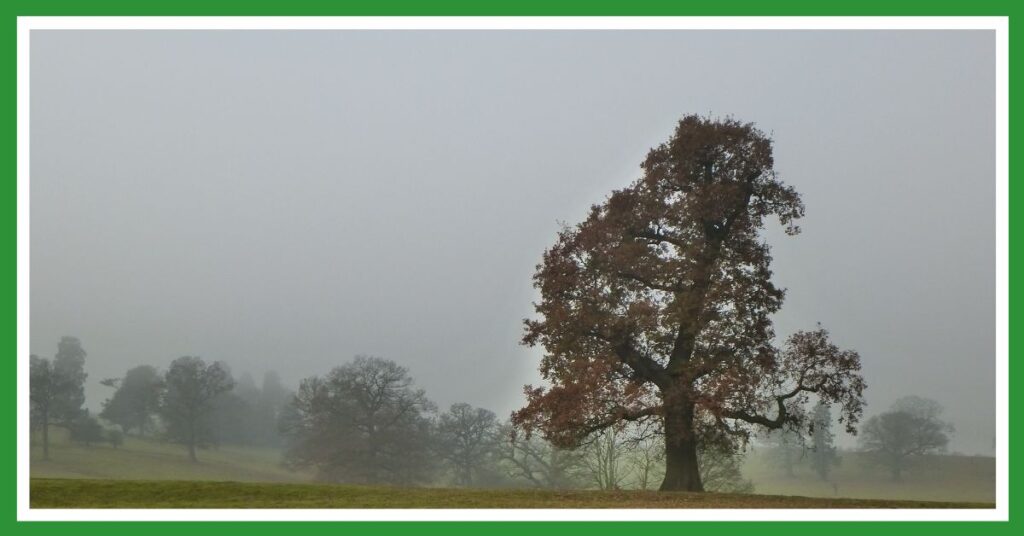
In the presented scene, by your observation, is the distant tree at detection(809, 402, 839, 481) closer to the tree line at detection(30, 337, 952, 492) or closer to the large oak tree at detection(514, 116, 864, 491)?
the tree line at detection(30, 337, 952, 492)

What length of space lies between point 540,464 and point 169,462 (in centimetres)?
1396

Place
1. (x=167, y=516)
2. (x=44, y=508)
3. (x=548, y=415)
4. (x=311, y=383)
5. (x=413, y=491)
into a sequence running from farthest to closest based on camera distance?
(x=311, y=383), (x=548, y=415), (x=413, y=491), (x=44, y=508), (x=167, y=516)

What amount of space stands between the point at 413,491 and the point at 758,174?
10.6 metres

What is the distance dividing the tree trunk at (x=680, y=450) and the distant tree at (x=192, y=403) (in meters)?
19.0

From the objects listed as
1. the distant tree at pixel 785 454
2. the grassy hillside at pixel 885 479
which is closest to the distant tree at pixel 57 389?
the grassy hillside at pixel 885 479

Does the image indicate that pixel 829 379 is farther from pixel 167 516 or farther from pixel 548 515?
pixel 167 516

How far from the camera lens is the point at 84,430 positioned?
3219 cm

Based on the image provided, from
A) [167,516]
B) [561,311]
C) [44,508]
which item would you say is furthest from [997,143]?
[44,508]

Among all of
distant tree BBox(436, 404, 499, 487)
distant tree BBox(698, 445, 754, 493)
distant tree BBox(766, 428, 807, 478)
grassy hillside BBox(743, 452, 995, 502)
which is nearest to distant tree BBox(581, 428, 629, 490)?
distant tree BBox(698, 445, 754, 493)

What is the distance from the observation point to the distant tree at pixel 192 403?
33.4 meters

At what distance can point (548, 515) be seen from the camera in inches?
635

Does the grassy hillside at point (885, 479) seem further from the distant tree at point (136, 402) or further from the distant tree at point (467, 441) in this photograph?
the distant tree at point (136, 402)

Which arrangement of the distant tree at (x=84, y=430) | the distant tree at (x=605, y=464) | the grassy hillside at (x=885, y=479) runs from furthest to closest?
the distant tree at (x=84, y=430)
the distant tree at (x=605, y=464)
the grassy hillside at (x=885, y=479)

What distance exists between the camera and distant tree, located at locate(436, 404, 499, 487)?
103ft
